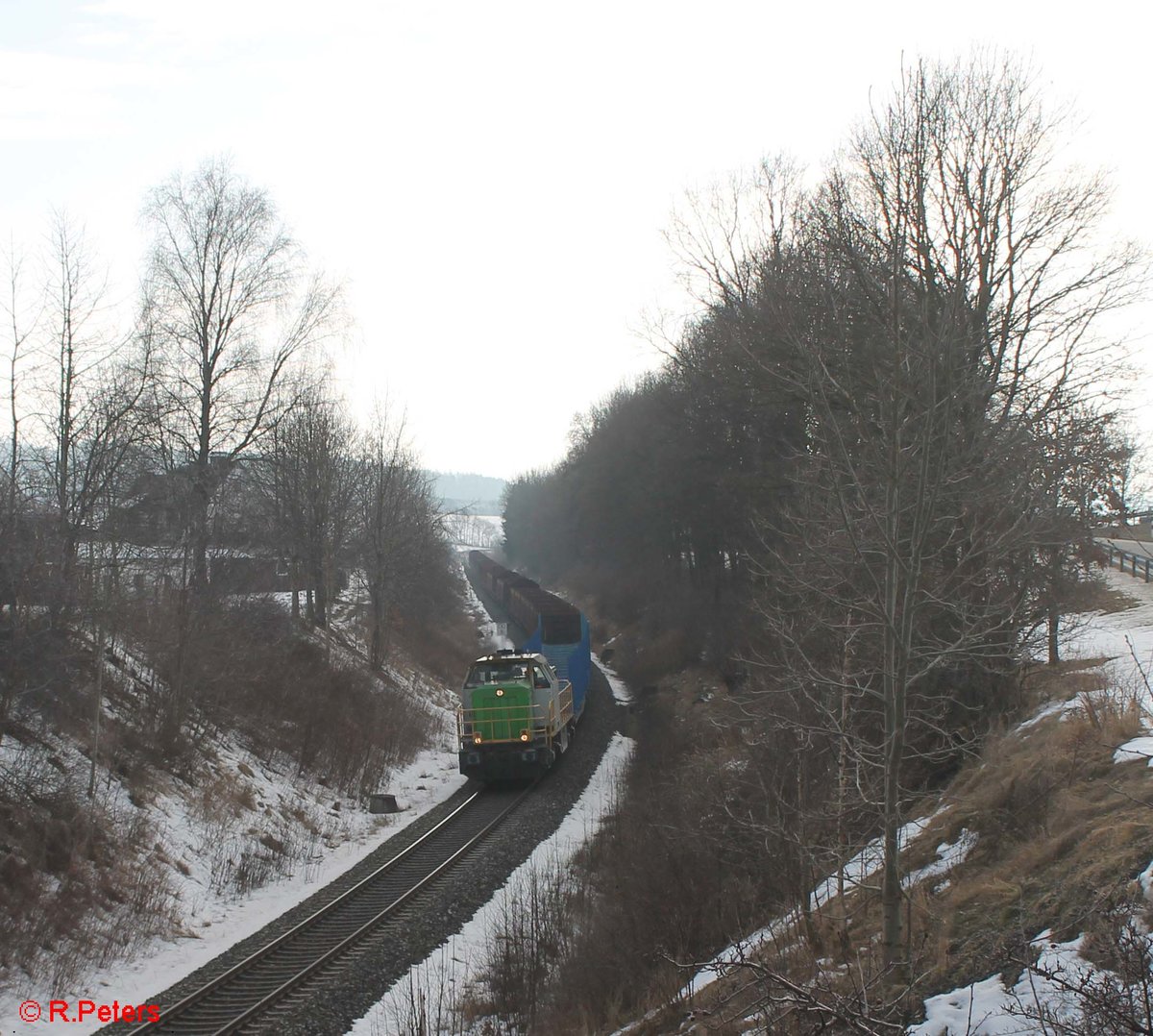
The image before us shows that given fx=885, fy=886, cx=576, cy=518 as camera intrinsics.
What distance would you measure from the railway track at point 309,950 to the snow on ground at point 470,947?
89cm

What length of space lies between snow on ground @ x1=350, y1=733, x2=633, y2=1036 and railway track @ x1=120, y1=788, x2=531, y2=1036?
89 cm

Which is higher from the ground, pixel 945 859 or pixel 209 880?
pixel 945 859

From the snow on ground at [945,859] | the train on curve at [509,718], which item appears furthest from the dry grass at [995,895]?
the train on curve at [509,718]

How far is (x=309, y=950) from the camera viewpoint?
9961 millimetres

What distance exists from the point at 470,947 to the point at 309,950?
1849 mm

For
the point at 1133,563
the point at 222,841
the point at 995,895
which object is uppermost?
the point at 1133,563

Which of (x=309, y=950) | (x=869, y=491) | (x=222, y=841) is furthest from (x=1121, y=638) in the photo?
(x=222, y=841)

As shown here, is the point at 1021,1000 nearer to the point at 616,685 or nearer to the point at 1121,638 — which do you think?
the point at 1121,638

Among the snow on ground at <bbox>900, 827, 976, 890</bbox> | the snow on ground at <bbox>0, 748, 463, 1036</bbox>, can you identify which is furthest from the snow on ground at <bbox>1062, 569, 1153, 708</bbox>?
the snow on ground at <bbox>0, 748, 463, 1036</bbox>

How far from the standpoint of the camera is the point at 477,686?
18953 mm

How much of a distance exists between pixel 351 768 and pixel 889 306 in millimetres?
15509

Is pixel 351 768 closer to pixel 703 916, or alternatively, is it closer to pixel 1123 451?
pixel 703 916

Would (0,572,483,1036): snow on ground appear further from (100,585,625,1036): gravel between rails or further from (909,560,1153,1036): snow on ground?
(909,560,1153,1036): snow on ground

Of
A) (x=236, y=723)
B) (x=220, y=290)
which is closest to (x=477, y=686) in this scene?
(x=236, y=723)
